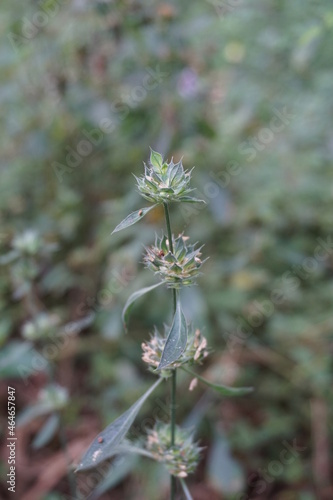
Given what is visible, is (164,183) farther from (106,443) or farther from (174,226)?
(174,226)

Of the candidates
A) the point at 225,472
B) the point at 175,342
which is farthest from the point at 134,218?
the point at 225,472

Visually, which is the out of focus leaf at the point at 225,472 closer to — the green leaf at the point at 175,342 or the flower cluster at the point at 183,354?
the flower cluster at the point at 183,354

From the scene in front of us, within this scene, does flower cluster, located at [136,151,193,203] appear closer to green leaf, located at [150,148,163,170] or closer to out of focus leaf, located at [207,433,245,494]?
green leaf, located at [150,148,163,170]

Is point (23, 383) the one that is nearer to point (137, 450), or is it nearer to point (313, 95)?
point (137, 450)

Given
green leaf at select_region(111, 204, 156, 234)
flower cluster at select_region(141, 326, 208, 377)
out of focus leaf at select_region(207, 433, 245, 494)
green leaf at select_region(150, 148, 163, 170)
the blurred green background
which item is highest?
green leaf at select_region(150, 148, 163, 170)

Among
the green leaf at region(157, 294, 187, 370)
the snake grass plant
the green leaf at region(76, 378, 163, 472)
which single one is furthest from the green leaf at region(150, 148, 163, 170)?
the green leaf at region(76, 378, 163, 472)

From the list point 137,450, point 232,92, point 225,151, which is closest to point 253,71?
point 232,92

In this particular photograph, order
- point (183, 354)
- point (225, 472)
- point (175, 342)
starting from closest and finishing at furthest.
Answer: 1. point (175, 342)
2. point (183, 354)
3. point (225, 472)
